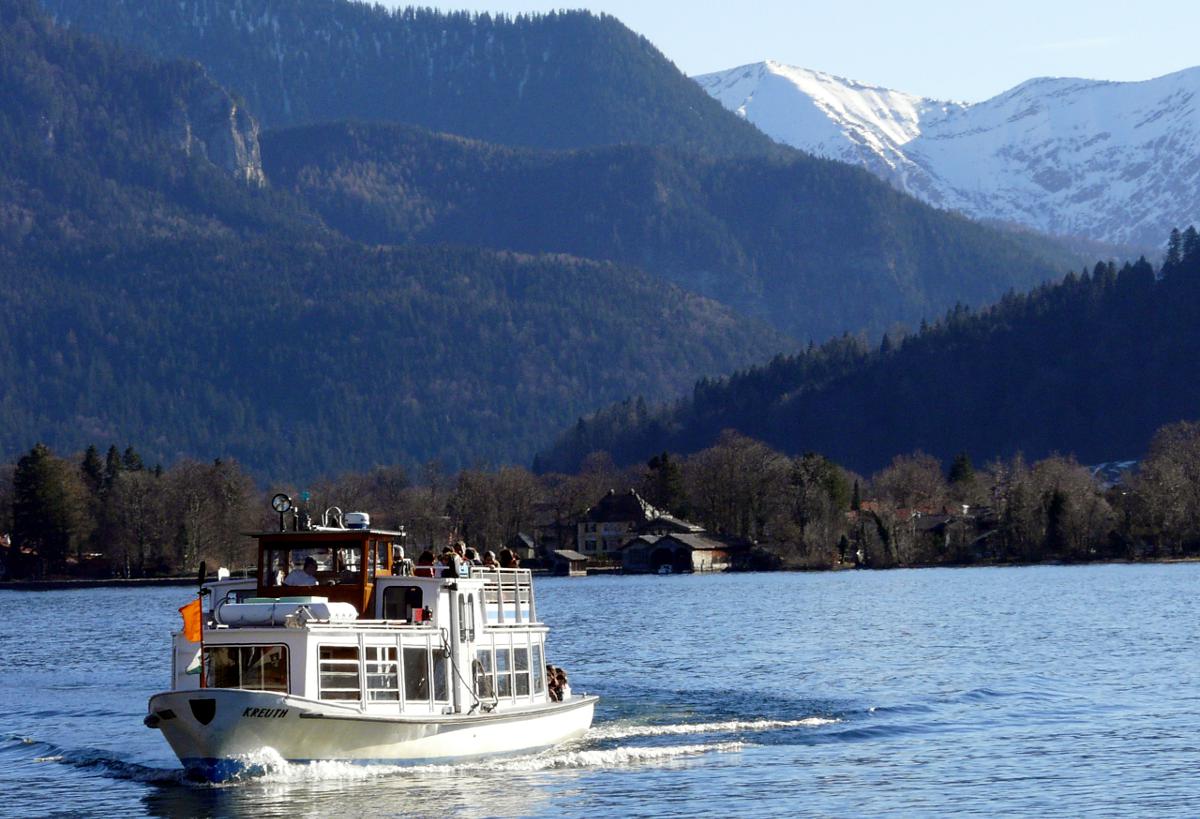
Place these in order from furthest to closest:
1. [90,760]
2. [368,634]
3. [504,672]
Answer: [90,760], [504,672], [368,634]

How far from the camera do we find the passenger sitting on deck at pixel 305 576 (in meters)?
54.6

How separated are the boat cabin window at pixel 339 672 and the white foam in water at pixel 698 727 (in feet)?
42.2

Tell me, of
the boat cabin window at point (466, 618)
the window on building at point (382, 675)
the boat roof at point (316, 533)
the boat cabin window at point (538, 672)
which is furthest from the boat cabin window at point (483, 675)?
the boat roof at point (316, 533)

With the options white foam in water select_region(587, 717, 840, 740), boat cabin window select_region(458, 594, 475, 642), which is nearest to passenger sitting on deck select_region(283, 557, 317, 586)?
boat cabin window select_region(458, 594, 475, 642)

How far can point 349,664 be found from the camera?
5184 cm

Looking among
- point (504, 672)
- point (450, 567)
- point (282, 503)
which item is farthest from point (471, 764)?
point (282, 503)

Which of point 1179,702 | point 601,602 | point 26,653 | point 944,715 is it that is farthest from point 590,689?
point 601,602

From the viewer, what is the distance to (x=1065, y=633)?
102 m

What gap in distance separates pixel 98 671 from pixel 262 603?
1716 inches

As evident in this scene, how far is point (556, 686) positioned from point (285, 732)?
13.4 m

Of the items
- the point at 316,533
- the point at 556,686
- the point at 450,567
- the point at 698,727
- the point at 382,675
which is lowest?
the point at 698,727

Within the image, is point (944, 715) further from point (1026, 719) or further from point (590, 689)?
point (590, 689)

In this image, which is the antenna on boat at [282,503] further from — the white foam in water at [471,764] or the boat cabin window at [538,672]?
the boat cabin window at [538,672]

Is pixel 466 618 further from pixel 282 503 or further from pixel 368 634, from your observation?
pixel 282 503
